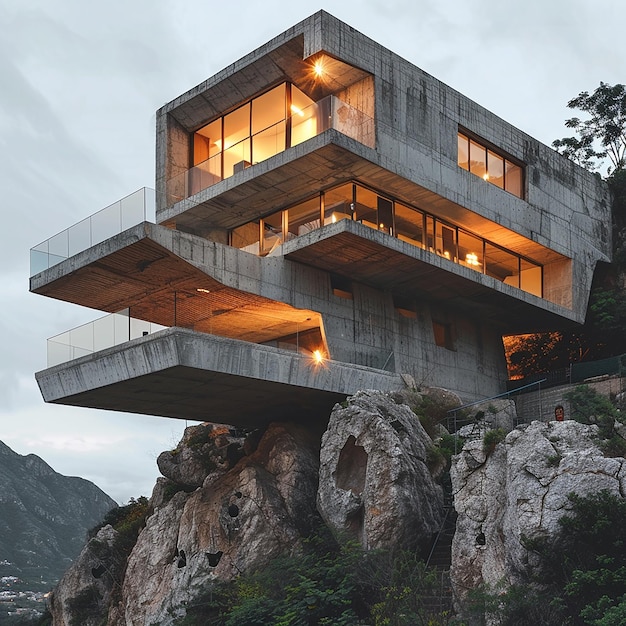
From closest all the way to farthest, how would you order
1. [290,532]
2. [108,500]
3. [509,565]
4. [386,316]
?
1. [509,565]
2. [290,532]
3. [386,316]
4. [108,500]

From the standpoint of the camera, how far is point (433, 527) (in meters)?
25.2

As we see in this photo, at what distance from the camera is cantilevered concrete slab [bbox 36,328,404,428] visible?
82.9 feet

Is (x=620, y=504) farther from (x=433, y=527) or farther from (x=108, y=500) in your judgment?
(x=108, y=500)

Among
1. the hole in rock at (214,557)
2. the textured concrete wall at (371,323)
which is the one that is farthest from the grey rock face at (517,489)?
the textured concrete wall at (371,323)

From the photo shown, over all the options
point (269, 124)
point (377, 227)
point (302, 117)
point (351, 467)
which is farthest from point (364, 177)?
point (351, 467)

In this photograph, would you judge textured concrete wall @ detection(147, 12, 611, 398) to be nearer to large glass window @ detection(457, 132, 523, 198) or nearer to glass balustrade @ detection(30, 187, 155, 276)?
large glass window @ detection(457, 132, 523, 198)

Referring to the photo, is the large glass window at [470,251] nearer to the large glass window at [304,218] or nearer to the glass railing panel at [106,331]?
the large glass window at [304,218]

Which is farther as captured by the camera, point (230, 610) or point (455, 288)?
point (455, 288)

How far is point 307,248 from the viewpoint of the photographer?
29328 millimetres

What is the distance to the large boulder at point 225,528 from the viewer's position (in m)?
27.0

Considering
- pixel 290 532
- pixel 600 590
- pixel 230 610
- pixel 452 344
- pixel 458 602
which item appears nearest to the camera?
pixel 600 590

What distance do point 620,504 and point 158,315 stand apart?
17161 mm

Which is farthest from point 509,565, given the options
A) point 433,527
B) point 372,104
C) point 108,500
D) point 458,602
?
point 108,500

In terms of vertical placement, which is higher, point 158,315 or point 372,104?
point 372,104
